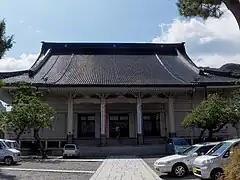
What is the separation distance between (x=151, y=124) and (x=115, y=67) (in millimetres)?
6755

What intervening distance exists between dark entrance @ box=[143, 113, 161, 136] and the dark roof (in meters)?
4.36

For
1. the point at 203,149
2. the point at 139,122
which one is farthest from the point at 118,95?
the point at 203,149

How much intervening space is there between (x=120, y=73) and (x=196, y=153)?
20554 millimetres

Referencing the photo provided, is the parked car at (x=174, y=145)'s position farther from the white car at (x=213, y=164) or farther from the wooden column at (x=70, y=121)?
the white car at (x=213, y=164)

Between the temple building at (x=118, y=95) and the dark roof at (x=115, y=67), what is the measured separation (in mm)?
85

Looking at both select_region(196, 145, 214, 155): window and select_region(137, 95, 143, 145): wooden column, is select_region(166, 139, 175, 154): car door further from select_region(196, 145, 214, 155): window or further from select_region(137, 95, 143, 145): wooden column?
select_region(196, 145, 214, 155): window

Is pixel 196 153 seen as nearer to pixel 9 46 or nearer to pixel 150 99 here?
pixel 9 46

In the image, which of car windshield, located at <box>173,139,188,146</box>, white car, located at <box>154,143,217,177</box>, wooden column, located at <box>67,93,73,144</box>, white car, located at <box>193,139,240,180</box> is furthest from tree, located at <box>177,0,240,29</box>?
wooden column, located at <box>67,93,73,144</box>

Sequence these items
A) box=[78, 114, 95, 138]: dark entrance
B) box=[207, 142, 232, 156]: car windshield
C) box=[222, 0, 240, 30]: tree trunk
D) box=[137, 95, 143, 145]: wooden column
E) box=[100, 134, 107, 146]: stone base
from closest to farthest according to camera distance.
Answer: box=[222, 0, 240, 30]: tree trunk
box=[207, 142, 232, 156]: car windshield
box=[100, 134, 107, 146]: stone base
box=[137, 95, 143, 145]: wooden column
box=[78, 114, 95, 138]: dark entrance

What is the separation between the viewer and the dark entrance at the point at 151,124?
34.9 metres

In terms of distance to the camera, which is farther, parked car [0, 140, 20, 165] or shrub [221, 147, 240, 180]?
parked car [0, 140, 20, 165]

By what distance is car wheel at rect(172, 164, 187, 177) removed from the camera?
1376 centimetres

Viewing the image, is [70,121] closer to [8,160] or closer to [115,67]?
[115,67]

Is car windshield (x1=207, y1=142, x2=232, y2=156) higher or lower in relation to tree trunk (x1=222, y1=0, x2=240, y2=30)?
lower
